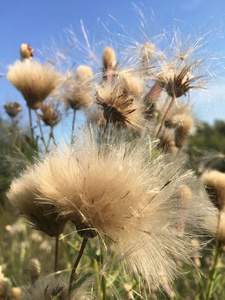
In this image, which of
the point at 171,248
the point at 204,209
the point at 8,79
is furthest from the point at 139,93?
the point at 8,79

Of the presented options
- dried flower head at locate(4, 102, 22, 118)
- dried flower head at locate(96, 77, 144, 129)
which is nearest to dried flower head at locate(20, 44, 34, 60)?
dried flower head at locate(96, 77, 144, 129)

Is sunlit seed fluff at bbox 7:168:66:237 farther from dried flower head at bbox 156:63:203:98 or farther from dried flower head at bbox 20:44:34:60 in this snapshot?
dried flower head at bbox 20:44:34:60

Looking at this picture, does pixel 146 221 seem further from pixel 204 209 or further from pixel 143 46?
pixel 143 46

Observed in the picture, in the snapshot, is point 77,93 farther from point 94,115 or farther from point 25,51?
point 25,51

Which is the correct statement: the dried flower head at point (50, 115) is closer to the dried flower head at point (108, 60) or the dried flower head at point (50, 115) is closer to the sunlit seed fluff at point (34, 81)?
the sunlit seed fluff at point (34, 81)

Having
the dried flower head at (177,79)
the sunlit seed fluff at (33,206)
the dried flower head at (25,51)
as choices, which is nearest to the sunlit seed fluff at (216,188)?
the dried flower head at (177,79)

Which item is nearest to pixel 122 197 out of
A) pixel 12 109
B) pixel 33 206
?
pixel 33 206
